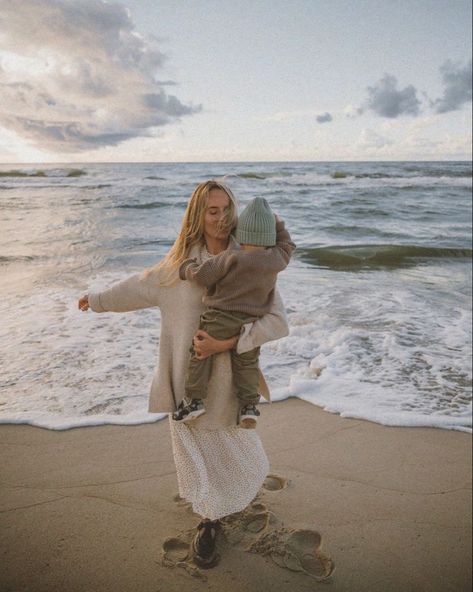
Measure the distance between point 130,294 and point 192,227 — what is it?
0.45 m

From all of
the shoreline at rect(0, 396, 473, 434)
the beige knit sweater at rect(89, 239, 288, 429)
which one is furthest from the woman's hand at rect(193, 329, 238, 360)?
the shoreline at rect(0, 396, 473, 434)

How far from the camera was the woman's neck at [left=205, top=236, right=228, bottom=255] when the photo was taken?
95.8 inches

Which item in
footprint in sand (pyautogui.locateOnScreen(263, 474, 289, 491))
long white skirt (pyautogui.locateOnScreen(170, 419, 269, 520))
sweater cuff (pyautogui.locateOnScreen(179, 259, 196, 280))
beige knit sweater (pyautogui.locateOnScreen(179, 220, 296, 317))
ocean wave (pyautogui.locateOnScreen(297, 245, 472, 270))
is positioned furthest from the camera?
ocean wave (pyautogui.locateOnScreen(297, 245, 472, 270))

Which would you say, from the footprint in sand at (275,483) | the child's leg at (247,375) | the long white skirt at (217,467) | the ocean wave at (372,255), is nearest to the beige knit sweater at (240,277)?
the child's leg at (247,375)

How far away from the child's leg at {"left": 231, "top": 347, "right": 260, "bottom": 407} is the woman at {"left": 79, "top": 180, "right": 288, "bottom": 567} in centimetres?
6

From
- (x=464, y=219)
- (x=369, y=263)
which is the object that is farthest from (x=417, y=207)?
(x=369, y=263)

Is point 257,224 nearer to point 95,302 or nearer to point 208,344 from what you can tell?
point 208,344

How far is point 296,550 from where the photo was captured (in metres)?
2.59

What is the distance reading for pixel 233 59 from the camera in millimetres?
2703

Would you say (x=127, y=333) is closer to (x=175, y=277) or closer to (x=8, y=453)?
(x=8, y=453)

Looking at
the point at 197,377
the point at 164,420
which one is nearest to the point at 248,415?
the point at 197,377

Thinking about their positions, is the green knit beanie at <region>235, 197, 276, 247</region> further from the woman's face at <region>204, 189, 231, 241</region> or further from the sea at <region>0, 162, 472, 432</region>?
the sea at <region>0, 162, 472, 432</region>

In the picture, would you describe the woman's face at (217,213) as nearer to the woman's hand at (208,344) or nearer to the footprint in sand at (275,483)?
the woman's hand at (208,344)

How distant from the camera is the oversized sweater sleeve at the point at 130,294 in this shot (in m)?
2.39
